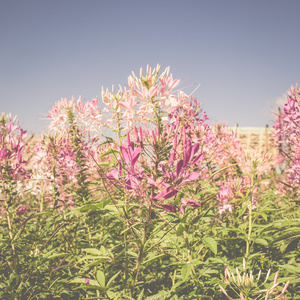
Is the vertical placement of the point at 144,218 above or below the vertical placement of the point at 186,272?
above

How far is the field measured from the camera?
1064 millimetres

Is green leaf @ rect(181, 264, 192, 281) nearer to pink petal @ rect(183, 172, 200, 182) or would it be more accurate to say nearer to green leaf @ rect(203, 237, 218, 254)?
green leaf @ rect(203, 237, 218, 254)

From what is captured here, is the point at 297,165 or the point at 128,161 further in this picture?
the point at 297,165

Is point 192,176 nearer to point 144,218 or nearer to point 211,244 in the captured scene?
point 211,244

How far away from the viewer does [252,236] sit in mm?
1949

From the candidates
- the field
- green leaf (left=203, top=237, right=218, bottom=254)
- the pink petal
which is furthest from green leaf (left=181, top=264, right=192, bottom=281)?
the pink petal

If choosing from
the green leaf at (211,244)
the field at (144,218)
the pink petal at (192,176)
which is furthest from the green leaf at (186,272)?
the pink petal at (192,176)

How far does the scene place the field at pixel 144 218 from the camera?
1.06 m

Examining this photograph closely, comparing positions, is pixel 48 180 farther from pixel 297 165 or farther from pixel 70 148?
pixel 297 165

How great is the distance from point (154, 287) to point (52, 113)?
173 cm

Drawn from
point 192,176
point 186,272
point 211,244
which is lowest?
point 186,272

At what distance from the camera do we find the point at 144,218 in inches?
62.8

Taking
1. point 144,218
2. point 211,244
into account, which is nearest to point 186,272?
point 211,244

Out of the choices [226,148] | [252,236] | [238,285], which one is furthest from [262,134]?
[238,285]
